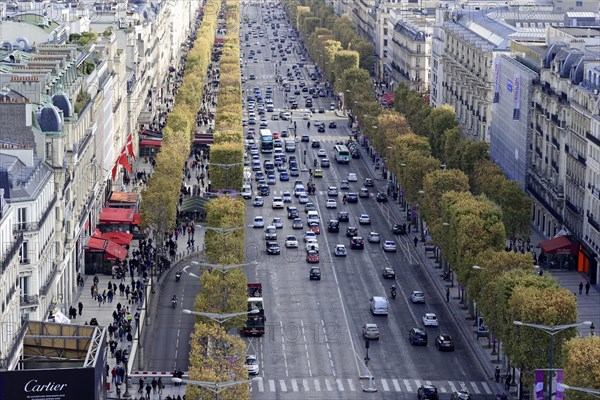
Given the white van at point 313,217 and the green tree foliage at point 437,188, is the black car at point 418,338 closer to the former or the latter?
the green tree foliage at point 437,188

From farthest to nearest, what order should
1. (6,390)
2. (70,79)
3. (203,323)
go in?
(70,79), (203,323), (6,390)

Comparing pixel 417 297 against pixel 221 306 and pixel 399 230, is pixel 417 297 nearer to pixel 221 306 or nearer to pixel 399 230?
pixel 221 306

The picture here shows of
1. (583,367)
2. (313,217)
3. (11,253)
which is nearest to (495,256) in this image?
(583,367)

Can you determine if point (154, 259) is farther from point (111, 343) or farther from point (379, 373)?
A: point (379, 373)

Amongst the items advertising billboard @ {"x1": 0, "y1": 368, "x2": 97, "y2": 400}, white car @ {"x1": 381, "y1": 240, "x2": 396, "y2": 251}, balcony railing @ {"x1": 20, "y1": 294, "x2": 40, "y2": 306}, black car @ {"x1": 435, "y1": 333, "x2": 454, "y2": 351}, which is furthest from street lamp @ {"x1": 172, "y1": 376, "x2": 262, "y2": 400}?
white car @ {"x1": 381, "y1": 240, "x2": 396, "y2": 251}

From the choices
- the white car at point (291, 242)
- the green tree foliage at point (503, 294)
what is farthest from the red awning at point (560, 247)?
the green tree foliage at point (503, 294)

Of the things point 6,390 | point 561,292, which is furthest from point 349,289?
point 6,390
